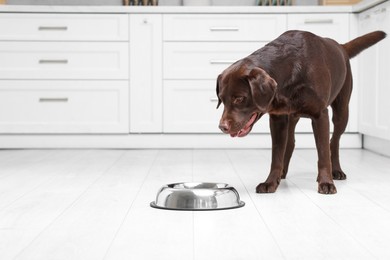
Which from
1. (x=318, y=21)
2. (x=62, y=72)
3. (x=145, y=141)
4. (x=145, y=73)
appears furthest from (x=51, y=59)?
(x=318, y=21)

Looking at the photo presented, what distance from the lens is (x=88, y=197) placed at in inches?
104

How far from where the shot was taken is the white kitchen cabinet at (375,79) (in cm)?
409

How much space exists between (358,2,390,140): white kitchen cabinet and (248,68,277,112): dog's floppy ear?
180 centimetres

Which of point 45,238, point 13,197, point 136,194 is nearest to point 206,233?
point 45,238

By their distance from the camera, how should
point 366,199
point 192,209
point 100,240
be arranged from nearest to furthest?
point 100,240 → point 192,209 → point 366,199

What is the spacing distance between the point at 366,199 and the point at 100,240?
115 cm

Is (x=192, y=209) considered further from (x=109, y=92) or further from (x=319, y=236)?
(x=109, y=92)

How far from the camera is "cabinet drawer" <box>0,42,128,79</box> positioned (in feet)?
15.6

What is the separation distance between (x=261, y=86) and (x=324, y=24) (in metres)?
2.45

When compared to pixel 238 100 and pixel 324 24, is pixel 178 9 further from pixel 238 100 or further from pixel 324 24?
pixel 238 100

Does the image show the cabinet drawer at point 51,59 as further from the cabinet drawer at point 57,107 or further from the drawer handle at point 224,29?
the drawer handle at point 224,29

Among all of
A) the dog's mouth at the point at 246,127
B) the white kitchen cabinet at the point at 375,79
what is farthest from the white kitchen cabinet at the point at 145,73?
the dog's mouth at the point at 246,127

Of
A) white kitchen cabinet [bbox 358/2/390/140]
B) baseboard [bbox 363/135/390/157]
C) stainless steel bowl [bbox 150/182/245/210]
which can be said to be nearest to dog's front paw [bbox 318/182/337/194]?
stainless steel bowl [bbox 150/182/245/210]

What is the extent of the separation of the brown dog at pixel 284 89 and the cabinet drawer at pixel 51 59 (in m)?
2.18
